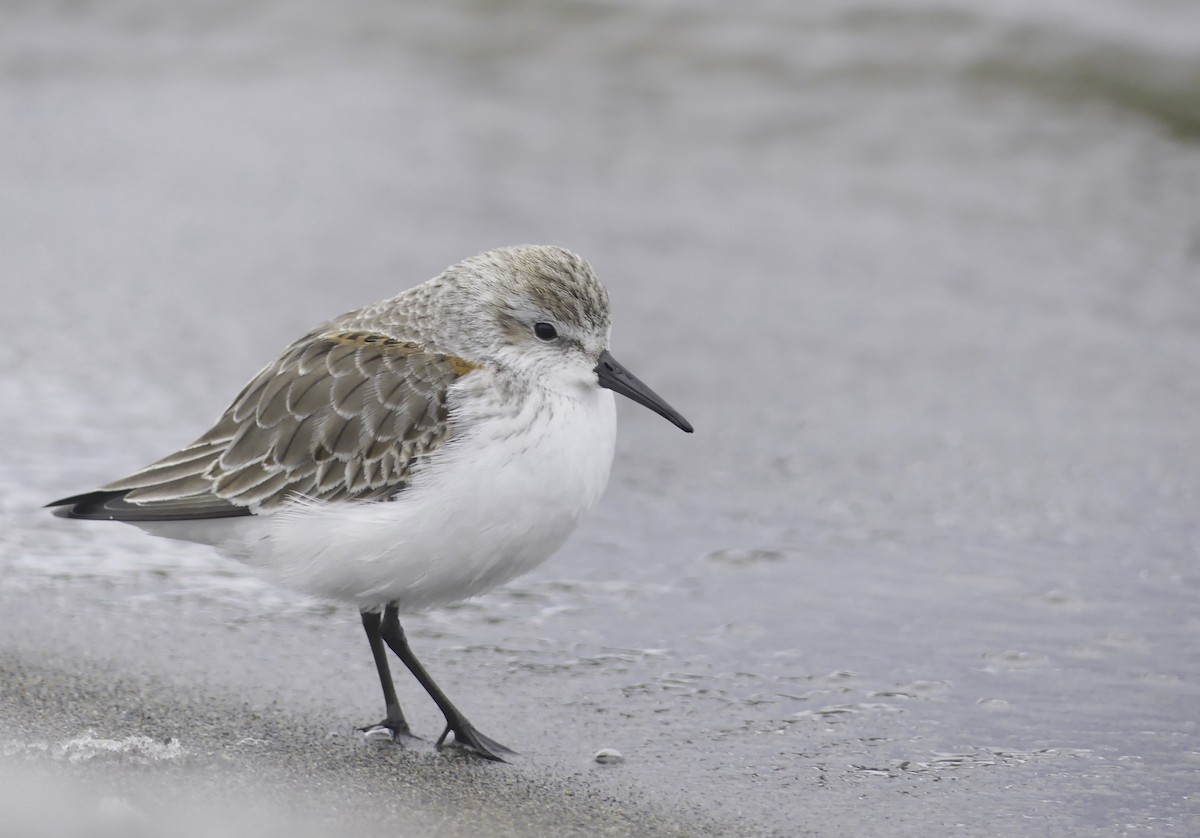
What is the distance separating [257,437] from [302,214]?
15.9 feet

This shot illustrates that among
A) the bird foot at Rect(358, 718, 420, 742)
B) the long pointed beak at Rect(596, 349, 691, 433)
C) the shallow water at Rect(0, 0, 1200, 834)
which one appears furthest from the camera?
the shallow water at Rect(0, 0, 1200, 834)

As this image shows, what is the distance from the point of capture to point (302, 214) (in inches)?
365

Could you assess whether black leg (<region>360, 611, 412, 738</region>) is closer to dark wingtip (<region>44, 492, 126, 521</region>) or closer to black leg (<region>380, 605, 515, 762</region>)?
black leg (<region>380, 605, 515, 762</region>)

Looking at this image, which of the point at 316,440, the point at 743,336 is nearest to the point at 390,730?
the point at 316,440

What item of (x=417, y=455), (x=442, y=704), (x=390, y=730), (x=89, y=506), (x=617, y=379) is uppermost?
(x=617, y=379)

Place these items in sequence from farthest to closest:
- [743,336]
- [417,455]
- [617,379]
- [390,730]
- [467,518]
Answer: [743,336] < [617,379] < [390,730] < [417,455] < [467,518]

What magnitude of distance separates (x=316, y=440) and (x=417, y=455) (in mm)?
423

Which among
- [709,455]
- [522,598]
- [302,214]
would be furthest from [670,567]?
[302,214]

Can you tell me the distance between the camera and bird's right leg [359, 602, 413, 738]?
14.7 feet

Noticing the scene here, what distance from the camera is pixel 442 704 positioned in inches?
174

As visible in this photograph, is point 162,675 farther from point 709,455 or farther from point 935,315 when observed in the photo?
point 935,315

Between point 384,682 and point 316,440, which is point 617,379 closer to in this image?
point 316,440

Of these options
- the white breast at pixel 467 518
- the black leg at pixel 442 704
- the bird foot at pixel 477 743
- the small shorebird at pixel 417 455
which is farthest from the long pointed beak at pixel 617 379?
the bird foot at pixel 477 743

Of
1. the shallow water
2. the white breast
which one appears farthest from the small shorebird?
the shallow water
